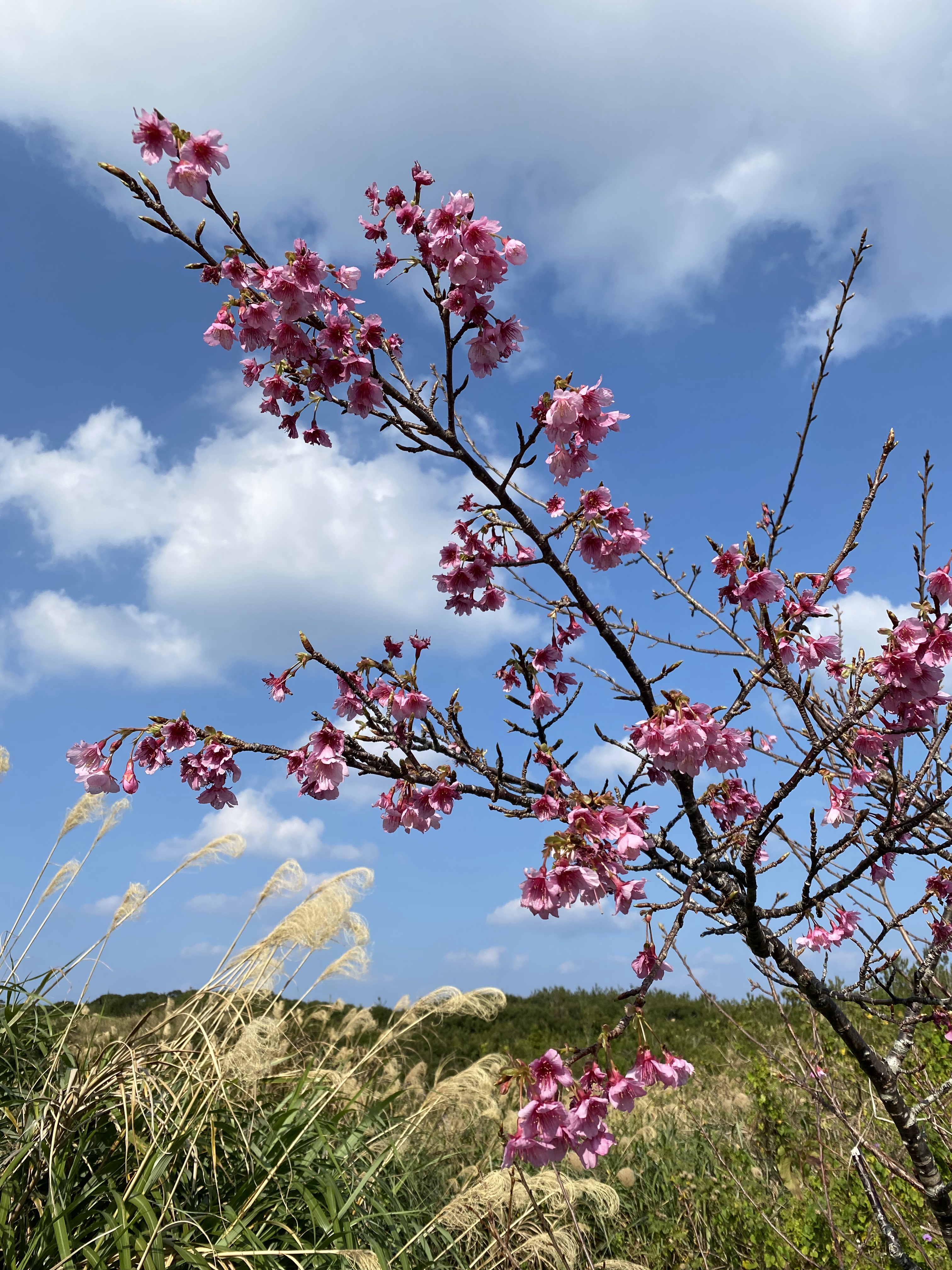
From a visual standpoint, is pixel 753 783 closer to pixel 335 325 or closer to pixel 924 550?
pixel 924 550

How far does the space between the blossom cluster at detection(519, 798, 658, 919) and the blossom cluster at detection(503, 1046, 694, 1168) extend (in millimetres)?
368

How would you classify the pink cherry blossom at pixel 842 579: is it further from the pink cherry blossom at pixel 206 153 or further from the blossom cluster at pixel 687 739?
the pink cherry blossom at pixel 206 153

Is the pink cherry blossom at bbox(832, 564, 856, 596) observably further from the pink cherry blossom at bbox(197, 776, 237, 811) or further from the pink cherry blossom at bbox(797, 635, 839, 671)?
the pink cherry blossom at bbox(197, 776, 237, 811)

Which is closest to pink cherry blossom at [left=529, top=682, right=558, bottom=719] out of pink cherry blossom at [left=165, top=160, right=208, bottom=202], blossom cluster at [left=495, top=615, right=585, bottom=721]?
blossom cluster at [left=495, top=615, right=585, bottom=721]

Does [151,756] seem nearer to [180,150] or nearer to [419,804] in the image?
[419,804]

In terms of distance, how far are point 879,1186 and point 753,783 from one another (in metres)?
1.58

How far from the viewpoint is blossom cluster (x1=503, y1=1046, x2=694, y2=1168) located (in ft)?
6.48

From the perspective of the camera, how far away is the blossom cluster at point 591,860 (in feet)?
6.89

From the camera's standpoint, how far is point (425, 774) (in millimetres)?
2711

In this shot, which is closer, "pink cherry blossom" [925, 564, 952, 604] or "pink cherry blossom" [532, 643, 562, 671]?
"pink cherry blossom" [925, 564, 952, 604]

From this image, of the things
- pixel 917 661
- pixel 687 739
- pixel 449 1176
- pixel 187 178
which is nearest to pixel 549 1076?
pixel 687 739

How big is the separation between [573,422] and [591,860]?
1351mm

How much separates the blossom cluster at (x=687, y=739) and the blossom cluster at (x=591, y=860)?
155 millimetres

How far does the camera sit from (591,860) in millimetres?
2152
